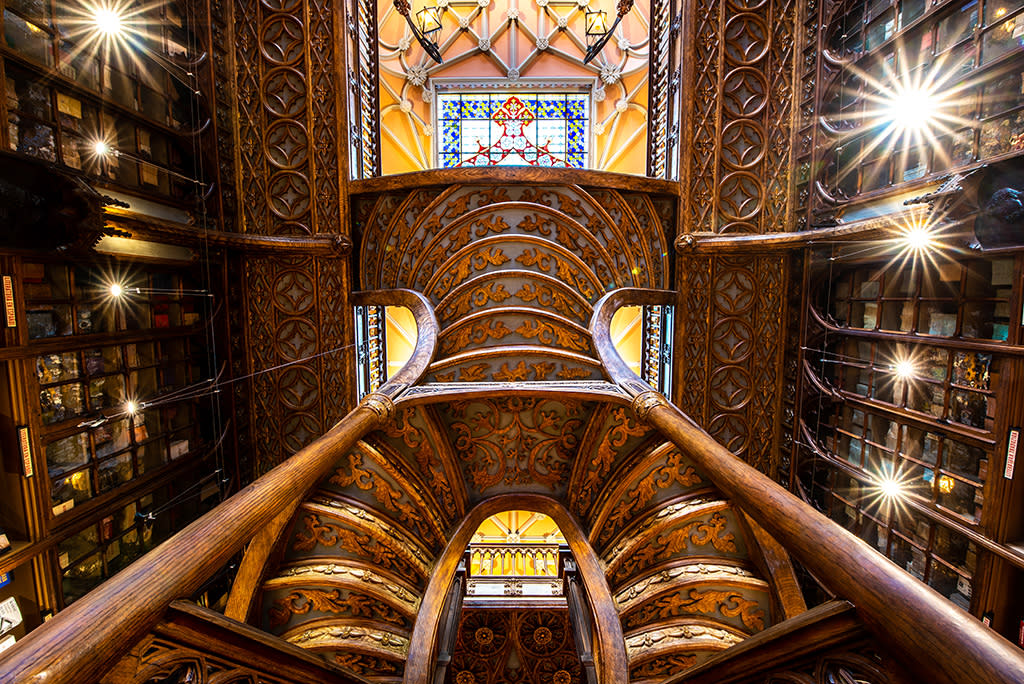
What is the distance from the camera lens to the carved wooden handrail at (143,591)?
0.96 metres

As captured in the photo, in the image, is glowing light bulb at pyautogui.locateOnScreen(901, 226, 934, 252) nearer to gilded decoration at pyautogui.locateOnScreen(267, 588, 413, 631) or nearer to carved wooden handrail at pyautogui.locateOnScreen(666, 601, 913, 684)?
carved wooden handrail at pyautogui.locateOnScreen(666, 601, 913, 684)

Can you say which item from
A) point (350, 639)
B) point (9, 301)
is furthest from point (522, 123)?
point (350, 639)

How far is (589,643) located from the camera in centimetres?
350

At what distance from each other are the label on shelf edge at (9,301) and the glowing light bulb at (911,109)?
6.92 metres

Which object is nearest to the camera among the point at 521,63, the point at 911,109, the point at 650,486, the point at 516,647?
the point at 911,109

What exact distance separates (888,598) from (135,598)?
214cm

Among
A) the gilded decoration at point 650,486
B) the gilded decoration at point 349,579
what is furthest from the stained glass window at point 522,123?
the gilded decoration at point 349,579

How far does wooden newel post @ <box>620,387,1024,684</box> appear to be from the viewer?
0.98 metres

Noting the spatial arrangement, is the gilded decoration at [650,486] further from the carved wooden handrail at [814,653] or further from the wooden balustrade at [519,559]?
the wooden balustrade at [519,559]

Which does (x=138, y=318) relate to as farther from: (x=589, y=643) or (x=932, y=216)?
(x=932, y=216)

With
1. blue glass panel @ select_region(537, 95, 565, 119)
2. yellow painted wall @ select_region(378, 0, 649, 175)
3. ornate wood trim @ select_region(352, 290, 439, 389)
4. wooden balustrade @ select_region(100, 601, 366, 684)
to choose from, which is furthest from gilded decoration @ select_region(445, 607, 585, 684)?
blue glass panel @ select_region(537, 95, 565, 119)

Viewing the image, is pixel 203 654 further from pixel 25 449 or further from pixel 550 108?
pixel 550 108

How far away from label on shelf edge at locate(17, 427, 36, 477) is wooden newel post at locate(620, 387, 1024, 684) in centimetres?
442

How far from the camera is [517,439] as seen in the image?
4.34 m
